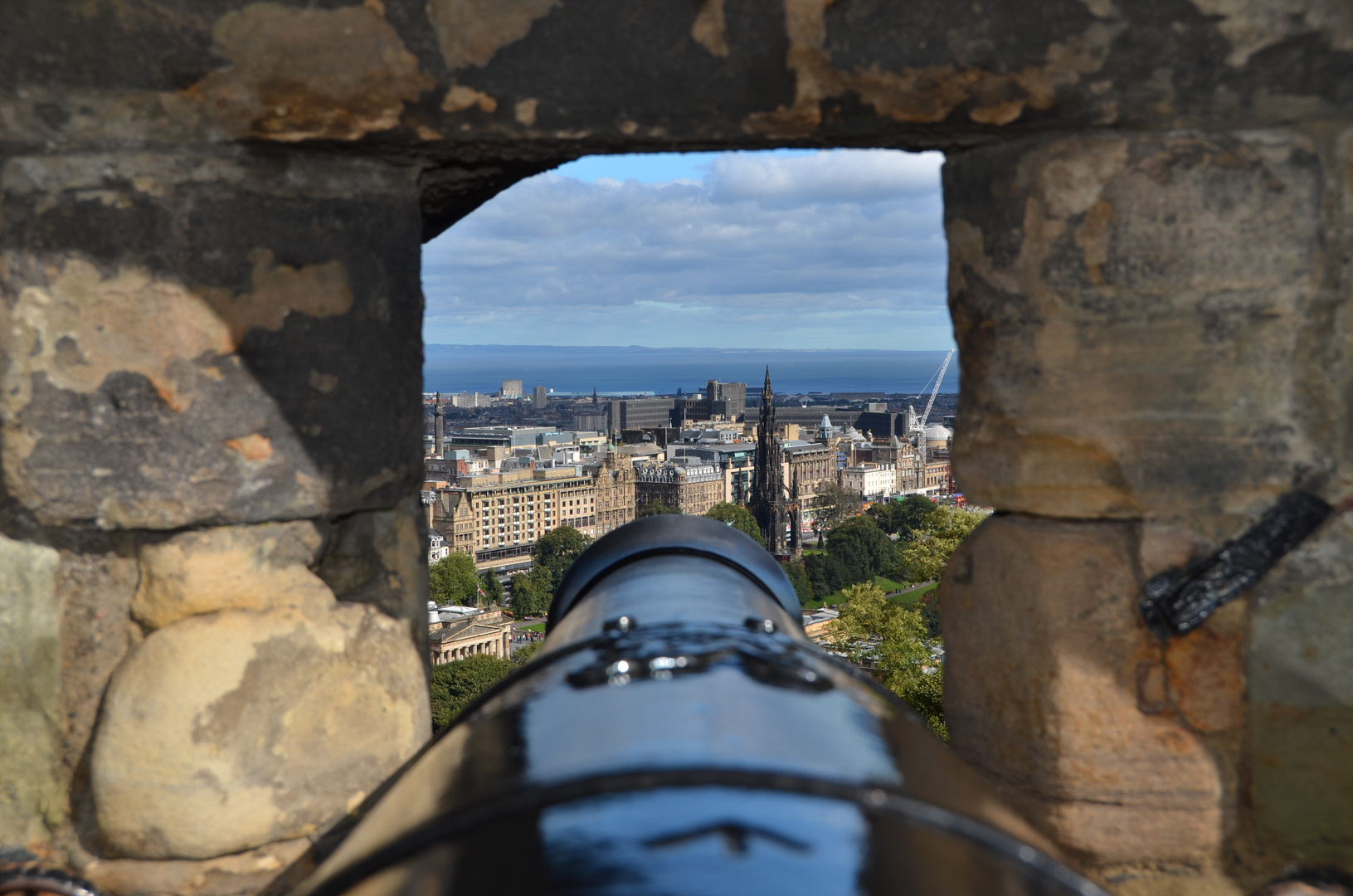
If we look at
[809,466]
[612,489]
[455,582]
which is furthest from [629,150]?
[809,466]

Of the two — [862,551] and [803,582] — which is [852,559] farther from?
[803,582]

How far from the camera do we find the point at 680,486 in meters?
59.2

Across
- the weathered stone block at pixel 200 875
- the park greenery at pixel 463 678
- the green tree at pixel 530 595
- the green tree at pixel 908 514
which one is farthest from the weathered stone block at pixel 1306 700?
the green tree at pixel 908 514

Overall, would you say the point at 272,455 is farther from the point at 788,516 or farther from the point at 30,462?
the point at 788,516

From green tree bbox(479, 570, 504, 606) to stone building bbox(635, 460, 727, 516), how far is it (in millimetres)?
15585

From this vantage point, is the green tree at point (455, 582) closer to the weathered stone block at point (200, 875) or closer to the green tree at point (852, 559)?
the green tree at point (852, 559)

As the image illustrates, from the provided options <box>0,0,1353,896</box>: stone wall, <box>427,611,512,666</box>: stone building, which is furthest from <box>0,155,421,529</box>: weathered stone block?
<box>427,611,512,666</box>: stone building

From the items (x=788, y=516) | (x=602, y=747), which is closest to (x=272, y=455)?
(x=602, y=747)

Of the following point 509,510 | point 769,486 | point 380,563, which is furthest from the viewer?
point 769,486

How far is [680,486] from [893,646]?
4667 centimetres

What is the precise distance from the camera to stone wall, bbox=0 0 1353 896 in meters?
1.24

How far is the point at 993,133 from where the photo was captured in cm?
129

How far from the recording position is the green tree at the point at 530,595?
39719 millimetres

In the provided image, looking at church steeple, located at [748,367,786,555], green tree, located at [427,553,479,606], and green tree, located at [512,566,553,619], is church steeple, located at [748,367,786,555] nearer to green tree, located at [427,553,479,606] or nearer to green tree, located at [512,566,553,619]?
green tree, located at [512,566,553,619]
